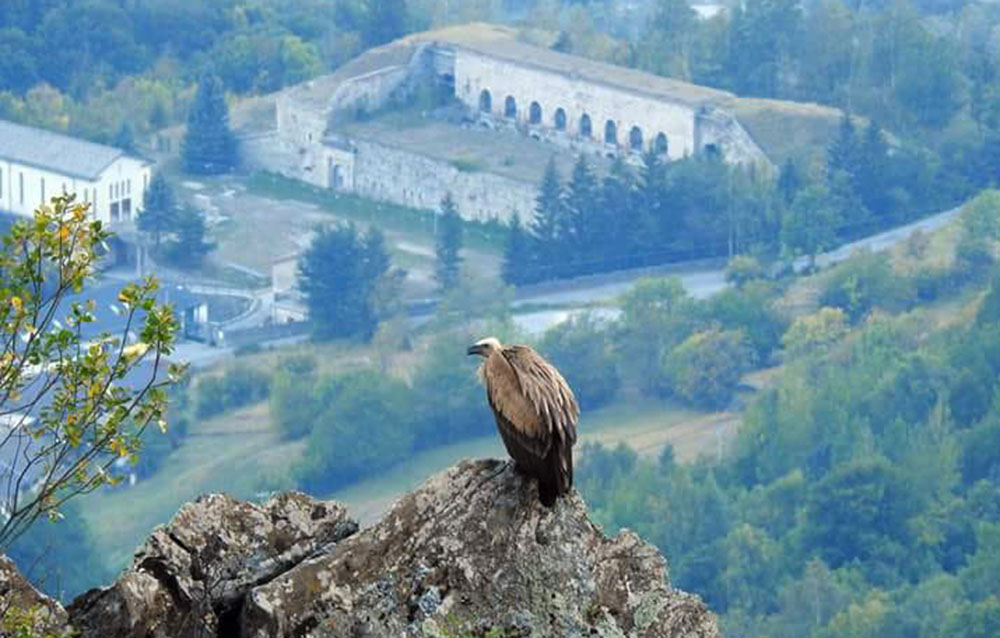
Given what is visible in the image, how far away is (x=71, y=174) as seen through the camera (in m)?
63.2

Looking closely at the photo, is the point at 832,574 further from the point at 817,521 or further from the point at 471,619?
the point at 471,619

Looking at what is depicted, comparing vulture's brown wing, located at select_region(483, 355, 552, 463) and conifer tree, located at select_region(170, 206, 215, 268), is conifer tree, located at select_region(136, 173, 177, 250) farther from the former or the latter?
vulture's brown wing, located at select_region(483, 355, 552, 463)

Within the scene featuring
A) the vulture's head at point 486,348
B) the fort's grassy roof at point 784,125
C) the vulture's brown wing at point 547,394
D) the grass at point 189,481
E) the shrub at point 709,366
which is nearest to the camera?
the vulture's brown wing at point 547,394

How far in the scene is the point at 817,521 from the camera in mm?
44594

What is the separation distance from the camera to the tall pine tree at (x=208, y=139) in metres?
69.7

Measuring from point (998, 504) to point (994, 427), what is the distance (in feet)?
13.4

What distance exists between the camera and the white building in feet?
211

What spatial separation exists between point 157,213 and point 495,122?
9200 mm

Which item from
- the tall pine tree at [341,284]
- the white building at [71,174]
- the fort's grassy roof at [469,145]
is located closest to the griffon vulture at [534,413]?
the tall pine tree at [341,284]

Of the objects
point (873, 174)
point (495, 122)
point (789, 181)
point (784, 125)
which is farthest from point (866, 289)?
point (495, 122)

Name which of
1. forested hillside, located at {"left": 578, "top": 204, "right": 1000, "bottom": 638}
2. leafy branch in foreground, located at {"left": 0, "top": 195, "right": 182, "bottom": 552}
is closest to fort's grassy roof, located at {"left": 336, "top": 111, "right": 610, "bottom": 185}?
forested hillside, located at {"left": 578, "top": 204, "right": 1000, "bottom": 638}

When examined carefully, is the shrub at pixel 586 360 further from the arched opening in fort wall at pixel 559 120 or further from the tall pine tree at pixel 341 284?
the arched opening in fort wall at pixel 559 120

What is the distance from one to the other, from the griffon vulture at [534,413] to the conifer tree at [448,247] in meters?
51.5

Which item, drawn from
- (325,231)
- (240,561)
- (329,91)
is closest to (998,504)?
(325,231)
